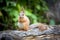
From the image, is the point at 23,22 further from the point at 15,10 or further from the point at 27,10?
the point at 27,10

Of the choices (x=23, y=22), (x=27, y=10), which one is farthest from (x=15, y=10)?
(x=23, y=22)

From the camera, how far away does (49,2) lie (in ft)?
26.6

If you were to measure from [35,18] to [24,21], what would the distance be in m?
1.60

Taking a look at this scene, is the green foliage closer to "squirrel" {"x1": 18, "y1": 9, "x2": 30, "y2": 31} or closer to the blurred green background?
the blurred green background

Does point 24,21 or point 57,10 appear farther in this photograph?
point 57,10

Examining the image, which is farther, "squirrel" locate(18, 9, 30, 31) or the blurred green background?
the blurred green background

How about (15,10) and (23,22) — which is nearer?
(23,22)

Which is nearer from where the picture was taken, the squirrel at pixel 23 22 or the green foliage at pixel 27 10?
the squirrel at pixel 23 22

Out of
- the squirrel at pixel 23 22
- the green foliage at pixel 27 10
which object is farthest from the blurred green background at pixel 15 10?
the squirrel at pixel 23 22

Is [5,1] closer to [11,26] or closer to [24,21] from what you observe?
[11,26]

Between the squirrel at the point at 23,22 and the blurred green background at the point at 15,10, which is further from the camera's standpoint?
the blurred green background at the point at 15,10

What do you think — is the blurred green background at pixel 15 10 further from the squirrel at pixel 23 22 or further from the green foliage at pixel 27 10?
the squirrel at pixel 23 22

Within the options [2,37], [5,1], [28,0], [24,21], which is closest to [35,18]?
[28,0]

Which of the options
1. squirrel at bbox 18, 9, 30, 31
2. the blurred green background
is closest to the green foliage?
the blurred green background
